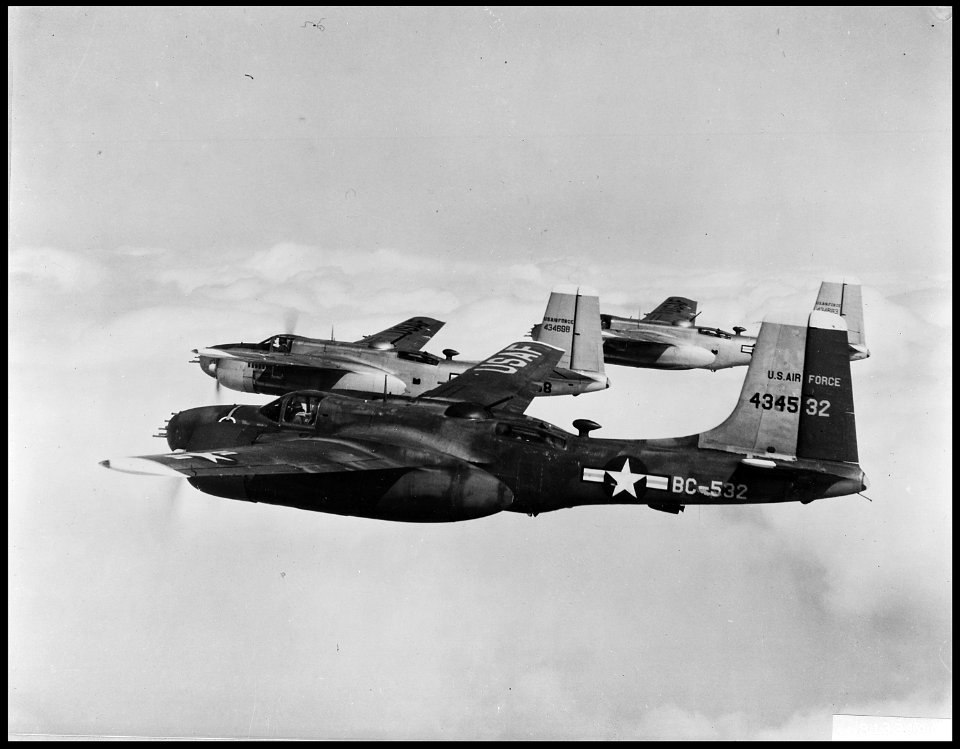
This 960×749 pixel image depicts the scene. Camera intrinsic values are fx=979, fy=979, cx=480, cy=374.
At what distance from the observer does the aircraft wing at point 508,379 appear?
1903 cm

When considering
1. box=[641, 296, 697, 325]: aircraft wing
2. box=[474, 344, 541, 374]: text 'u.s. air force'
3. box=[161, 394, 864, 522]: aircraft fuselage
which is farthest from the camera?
box=[641, 296, 697, 325]: aircraft wing

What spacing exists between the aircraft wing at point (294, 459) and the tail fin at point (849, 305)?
42.1ft

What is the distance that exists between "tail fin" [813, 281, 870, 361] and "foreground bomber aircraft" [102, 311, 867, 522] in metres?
9.79

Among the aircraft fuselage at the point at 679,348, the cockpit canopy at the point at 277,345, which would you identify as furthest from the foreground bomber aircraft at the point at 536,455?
the aircraft fuselage at the point at 679,348

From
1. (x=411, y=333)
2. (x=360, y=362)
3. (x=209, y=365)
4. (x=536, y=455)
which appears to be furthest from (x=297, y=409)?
(x=411, y=333)

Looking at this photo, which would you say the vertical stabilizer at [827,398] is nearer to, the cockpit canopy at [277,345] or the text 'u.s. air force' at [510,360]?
the text 'u.s. air force' at [510,360]

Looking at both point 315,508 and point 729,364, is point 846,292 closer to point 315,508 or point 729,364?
point 729,364

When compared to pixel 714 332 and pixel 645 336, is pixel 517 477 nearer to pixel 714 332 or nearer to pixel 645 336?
pixel 645 336

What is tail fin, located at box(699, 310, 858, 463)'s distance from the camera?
587 inches

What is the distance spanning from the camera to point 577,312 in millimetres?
22734

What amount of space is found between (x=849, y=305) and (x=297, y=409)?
14666 millimetres

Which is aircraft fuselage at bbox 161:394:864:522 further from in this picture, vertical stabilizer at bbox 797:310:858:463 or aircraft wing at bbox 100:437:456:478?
vertical stabilizer at bbox 797:310:858:463

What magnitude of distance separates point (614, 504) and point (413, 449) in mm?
3439

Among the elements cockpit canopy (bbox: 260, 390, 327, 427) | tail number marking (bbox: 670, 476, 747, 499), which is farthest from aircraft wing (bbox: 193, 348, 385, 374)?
tail number marking (bbox: 670, 476, 747, 499)
